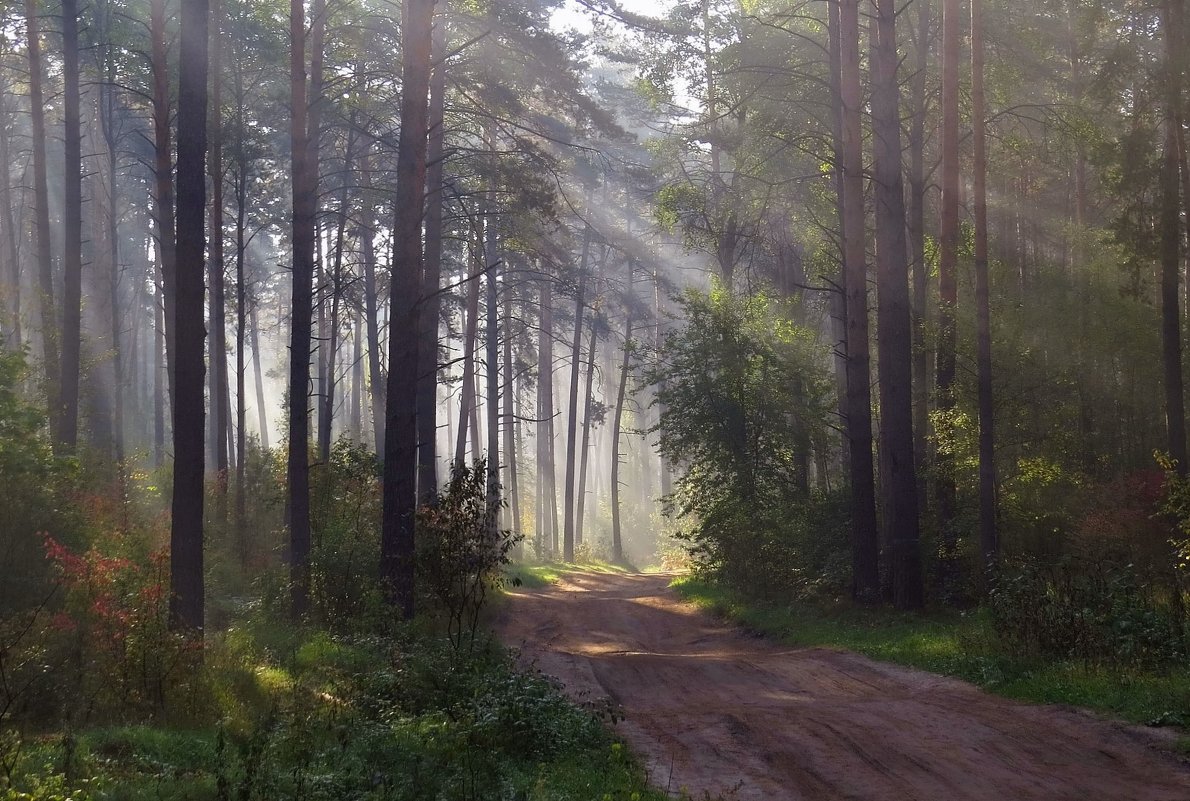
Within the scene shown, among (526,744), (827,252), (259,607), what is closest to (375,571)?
(259,607)

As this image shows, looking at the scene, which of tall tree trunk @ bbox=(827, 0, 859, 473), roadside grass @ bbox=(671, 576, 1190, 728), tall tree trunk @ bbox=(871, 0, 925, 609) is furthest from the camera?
tall tree trunk @ bbox=(827, 0, 859, 473)

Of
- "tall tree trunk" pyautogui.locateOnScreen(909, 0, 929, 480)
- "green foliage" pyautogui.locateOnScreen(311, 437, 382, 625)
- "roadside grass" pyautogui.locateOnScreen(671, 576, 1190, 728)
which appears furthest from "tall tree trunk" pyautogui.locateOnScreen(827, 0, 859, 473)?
"green foliage" pyautogui.locateOnScreen(311, 437, 382, 625)

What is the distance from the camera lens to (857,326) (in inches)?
718

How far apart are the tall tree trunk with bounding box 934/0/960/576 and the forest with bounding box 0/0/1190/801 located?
0.29ft

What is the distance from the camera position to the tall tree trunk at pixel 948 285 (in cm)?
1911

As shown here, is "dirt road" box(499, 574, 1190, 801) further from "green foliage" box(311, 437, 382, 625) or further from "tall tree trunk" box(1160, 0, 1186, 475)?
"tall tree trunk" box(1160, 0, 1186, 475)

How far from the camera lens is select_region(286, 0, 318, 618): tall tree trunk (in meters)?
17.6

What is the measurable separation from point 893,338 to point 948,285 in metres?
2.53

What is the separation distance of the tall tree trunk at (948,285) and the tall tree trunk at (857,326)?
1.50m

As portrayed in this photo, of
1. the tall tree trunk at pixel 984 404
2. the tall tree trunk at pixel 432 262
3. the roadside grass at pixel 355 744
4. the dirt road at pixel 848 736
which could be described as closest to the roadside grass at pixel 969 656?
the dirt road at pixel 848 736

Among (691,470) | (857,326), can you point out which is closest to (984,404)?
(857,326)

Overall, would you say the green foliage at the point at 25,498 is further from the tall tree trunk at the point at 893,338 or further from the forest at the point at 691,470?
the tall tree trunk at the point at 893,338

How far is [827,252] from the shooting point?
23578 millimetres

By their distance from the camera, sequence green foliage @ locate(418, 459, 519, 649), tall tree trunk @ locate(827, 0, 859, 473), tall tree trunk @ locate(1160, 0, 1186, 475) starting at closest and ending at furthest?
1. green foliage @ locate(418, 459, 519, 649)
2. tall tree trunk @ locate(827, 0, 859, 473)
3. tall tree trunk @ locate(1160, 0, 1186, 475)
